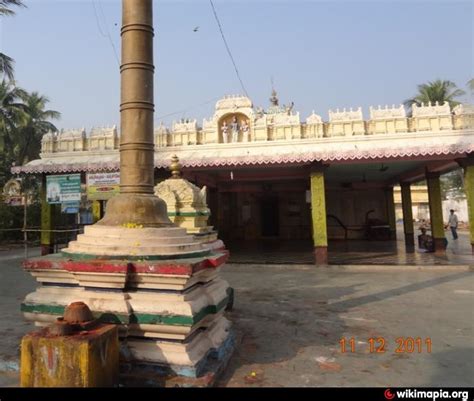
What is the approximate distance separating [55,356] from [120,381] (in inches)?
25.7

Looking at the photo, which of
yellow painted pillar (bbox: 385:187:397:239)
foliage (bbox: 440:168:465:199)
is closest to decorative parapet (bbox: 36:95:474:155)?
yellow painted pillar (bbox: 385:187:397:239)

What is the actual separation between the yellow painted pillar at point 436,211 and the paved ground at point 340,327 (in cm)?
362

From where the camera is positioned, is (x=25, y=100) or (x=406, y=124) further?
(x=25, y=100)

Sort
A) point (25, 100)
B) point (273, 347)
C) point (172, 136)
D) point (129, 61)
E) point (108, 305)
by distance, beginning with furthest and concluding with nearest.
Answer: point (25, 100) → point (172, 136) → point (273, 347) → point (129, 61) → point (108, 305)

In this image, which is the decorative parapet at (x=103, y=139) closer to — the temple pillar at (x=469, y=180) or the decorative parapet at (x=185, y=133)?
the decorative parapet at (x=185, y=133)

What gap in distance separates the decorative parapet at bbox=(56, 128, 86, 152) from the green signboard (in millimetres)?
2068

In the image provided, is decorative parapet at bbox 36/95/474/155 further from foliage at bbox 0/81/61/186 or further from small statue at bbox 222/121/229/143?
foliage at bbox 0/81/61/186

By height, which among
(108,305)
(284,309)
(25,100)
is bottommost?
(284,309)

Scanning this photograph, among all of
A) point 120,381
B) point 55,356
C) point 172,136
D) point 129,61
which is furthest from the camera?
point 172,136

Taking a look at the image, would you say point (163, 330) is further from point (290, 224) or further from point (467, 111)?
point (290, 224)

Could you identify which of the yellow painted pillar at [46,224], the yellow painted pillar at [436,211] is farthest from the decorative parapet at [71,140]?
the yellow painted pillar at [436,211]
